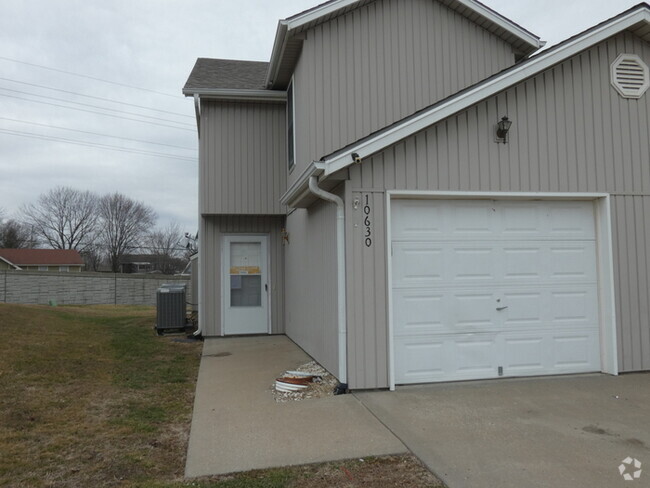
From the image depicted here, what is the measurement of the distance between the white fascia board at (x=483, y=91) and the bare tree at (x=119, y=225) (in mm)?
47202

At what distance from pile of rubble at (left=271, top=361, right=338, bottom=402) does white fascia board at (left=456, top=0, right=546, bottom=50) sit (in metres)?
6.45

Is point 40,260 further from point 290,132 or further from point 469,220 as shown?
point 469,220

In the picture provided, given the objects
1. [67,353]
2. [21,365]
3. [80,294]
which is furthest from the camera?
[80,294]

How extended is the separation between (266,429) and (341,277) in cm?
197

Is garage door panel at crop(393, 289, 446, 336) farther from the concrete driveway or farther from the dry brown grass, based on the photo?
the dry brown grass

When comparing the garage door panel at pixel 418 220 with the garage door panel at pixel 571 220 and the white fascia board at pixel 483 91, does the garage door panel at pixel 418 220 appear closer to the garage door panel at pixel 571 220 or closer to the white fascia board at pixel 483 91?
the white fascia board at pixel 483 91

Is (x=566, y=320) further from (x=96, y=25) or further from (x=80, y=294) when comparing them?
(x=80, y=294)

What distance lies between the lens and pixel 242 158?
10234mm

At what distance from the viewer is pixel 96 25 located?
1414cm

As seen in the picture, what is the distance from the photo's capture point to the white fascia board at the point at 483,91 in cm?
550

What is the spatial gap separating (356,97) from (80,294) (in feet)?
78.7

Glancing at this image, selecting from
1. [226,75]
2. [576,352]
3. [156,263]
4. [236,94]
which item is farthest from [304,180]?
[156,263]

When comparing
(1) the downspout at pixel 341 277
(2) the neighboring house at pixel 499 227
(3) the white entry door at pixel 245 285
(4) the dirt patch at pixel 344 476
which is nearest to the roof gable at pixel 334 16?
(2) the neighboring house at pixel 499 227

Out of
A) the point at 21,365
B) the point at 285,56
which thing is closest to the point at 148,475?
the point at 21,365
